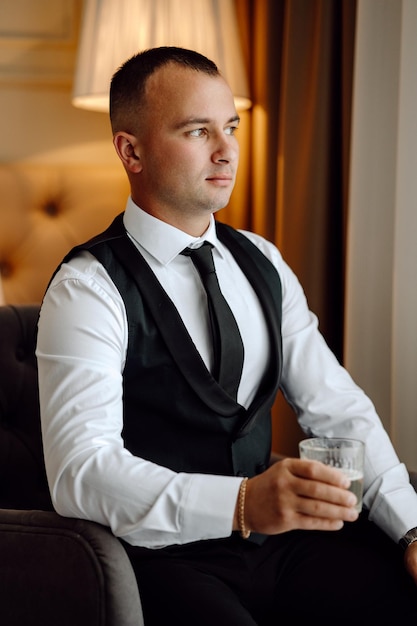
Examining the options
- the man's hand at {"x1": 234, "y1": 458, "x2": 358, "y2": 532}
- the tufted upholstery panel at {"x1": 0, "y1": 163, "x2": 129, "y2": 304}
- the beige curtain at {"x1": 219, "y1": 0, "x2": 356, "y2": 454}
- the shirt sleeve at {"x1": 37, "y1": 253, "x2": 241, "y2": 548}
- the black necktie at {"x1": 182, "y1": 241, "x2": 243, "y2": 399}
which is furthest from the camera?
the tufted upholstery panel at {"x1": 0, "y1": 163, "x2": 129, "y2": 304}

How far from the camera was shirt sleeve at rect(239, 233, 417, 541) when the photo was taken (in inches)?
59.5

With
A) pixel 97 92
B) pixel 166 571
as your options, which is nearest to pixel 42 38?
pixel 97 92

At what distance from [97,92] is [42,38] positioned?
0.42 meters

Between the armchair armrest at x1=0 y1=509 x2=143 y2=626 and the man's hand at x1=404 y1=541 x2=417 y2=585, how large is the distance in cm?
49

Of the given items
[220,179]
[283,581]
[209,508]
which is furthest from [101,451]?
[220,179]

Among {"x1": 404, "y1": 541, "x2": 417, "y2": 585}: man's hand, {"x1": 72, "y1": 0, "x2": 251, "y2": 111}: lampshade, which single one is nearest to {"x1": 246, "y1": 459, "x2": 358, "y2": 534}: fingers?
{"x1": 404, "y1": 541, "x2": 417, "y2": 585}: man's hand

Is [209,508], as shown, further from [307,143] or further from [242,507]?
[307,143]

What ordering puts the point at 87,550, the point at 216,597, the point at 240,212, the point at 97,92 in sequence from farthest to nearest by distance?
the point at 240,212 < the point at 97,92 < the point at 216,597 < the point at 87,550

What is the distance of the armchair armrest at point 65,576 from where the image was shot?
115cm

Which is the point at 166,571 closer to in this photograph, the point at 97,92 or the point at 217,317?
the point at 217,317

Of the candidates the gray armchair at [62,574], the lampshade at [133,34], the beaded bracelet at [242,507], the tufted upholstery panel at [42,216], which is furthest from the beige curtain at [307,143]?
the gray armchair at [62,574]

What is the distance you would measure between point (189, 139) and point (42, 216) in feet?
3.58

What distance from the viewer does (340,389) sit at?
167 centimetres

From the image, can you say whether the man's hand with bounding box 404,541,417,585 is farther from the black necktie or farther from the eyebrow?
the eyebrow
